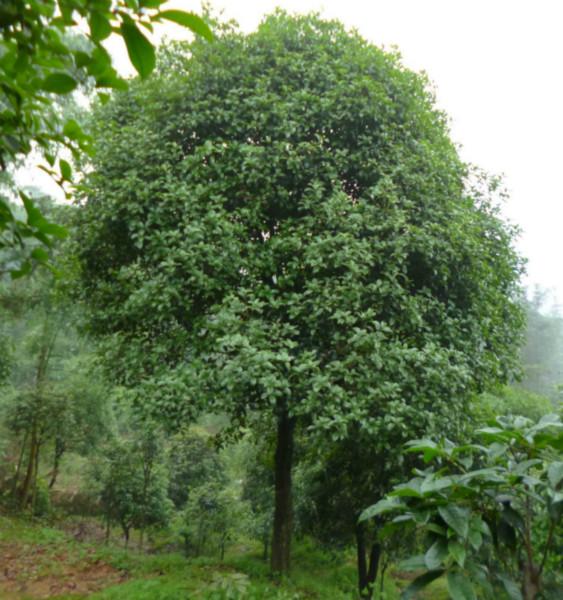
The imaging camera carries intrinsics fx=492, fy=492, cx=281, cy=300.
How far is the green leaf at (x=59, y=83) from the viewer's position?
130 cm

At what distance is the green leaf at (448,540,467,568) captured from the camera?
1545mm

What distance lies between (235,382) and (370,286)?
6.13 ft

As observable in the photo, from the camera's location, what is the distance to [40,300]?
503 inches

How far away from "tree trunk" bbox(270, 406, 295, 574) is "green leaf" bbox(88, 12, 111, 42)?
6.21 metres

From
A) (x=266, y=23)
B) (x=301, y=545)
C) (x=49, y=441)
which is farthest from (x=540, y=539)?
(x=49, y=441)

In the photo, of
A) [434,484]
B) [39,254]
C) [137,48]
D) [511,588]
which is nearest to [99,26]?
[137,48]

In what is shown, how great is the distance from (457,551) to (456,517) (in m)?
0.10

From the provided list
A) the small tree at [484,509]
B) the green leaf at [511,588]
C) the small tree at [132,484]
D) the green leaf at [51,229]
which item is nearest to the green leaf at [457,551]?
the small tree at [484,509]

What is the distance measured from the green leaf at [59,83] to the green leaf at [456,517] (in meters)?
1.72

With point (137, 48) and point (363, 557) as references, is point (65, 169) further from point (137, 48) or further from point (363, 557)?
point (363, 557)

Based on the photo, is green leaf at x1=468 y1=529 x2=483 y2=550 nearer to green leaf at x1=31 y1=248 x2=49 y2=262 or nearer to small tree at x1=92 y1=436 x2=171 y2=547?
green leaf at x1=31 y1=248 x2=49 y2=262

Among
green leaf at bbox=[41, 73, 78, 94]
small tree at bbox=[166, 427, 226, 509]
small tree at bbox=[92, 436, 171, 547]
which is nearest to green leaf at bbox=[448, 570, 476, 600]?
green leaf at bbox=[41, 73, 78, 94]

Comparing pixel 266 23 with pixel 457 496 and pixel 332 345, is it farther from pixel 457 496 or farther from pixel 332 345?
pixel 457 496

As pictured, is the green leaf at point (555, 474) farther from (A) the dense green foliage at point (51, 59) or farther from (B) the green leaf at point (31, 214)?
(B) the green leaf at point (31, 214)
